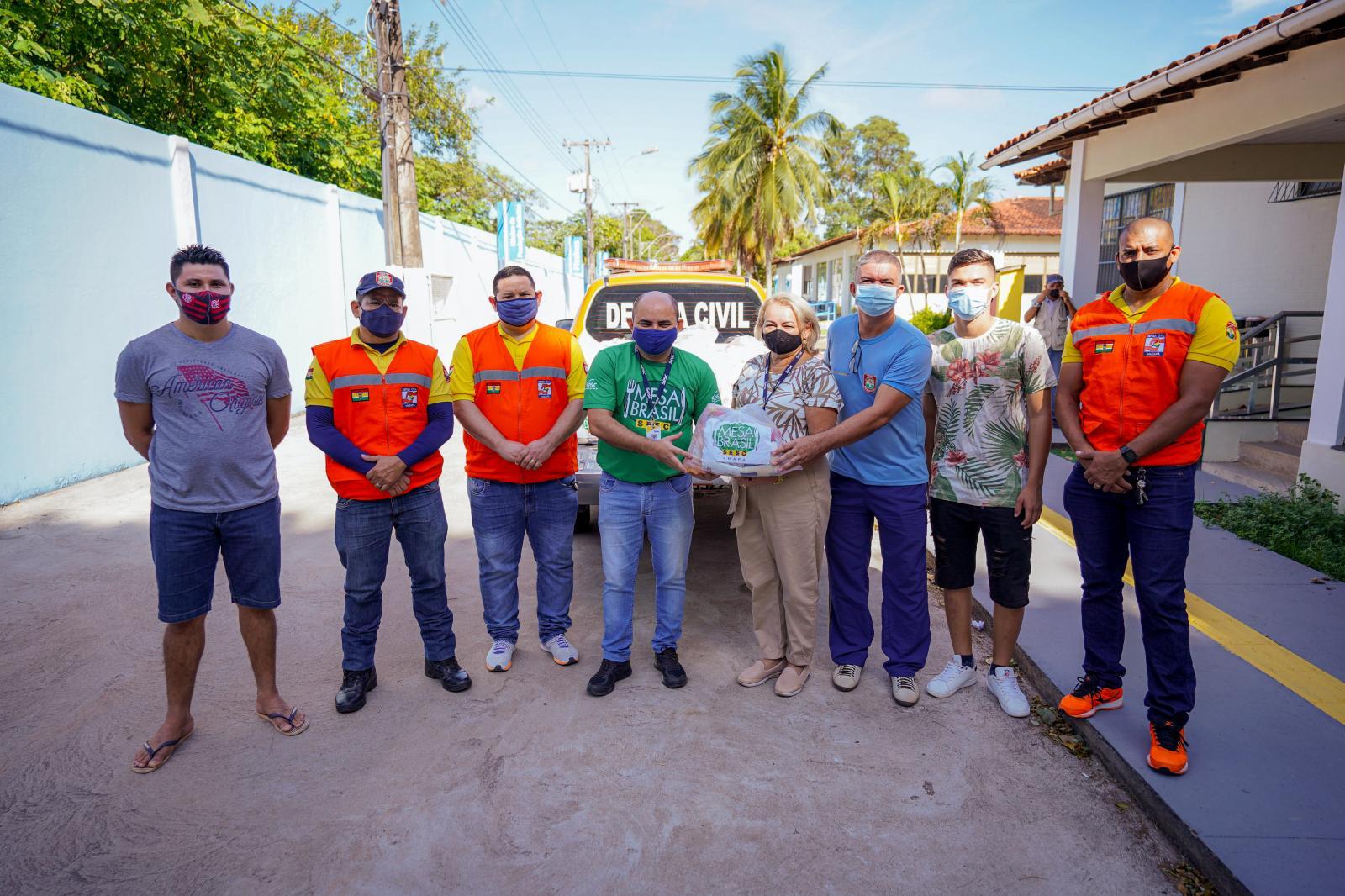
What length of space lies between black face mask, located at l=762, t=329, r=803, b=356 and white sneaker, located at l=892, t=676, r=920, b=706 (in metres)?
1.60

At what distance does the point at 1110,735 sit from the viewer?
10.8 ft

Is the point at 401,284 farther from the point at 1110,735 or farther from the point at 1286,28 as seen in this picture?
the point at 1286,28

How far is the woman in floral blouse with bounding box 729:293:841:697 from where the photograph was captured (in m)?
3.62

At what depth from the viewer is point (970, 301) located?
3.54 m

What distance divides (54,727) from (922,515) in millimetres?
3926

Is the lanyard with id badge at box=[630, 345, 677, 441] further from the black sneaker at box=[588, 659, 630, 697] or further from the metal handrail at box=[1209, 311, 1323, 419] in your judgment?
the metal handrail at box=[1209, 311, 1323, 419]

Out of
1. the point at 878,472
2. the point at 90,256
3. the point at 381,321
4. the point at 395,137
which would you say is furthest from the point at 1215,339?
the point at 395,137

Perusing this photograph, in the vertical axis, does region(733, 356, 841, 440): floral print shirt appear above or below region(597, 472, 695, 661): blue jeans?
above

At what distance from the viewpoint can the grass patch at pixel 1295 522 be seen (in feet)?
Answer: 17.6

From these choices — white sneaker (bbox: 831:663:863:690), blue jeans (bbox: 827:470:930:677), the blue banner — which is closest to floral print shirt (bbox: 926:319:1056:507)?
blue jeans (bbox: 827:470:930:677)

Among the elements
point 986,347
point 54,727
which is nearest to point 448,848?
point 54,727

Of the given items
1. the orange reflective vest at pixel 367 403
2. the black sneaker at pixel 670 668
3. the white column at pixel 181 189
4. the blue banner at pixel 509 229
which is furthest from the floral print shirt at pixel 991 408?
the blue banner at pixel 509 229

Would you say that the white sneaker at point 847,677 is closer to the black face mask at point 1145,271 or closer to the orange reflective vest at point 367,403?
the black face mask at point 1145,271

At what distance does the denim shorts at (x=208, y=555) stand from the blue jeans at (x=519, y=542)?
0.90m
